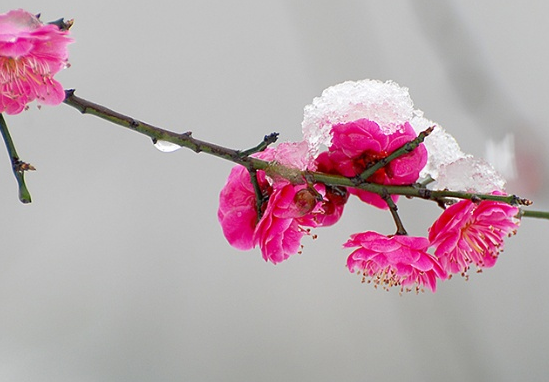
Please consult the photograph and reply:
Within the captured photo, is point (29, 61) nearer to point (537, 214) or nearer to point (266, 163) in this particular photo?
point (266, 163)

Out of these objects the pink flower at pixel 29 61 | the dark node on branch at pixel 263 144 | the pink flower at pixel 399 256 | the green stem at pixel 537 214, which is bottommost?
the pink flower at pixel 399 256

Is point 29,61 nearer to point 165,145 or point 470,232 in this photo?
point 165,145

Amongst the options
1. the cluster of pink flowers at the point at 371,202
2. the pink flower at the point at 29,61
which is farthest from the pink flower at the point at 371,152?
the pink flower at the point at 29,61

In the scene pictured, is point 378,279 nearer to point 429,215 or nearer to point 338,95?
point 338,95

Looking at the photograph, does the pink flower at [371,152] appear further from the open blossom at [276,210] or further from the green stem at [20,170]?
the green stem at [20,170]

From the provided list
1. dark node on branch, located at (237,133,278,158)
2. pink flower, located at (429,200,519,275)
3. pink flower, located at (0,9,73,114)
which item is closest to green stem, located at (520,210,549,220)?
pink flower, located at (429,200,519,275)

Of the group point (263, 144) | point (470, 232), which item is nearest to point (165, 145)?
point (263, 144)
